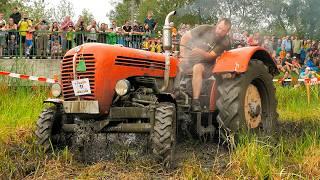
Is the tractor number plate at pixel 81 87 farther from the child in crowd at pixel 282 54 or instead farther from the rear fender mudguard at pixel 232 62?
the child in crowd at pixel 282 54

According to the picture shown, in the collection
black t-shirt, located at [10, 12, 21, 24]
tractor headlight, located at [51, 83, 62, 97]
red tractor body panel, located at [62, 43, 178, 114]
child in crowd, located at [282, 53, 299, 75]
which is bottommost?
tractor headlight, located at [51, 83, 62, 97]

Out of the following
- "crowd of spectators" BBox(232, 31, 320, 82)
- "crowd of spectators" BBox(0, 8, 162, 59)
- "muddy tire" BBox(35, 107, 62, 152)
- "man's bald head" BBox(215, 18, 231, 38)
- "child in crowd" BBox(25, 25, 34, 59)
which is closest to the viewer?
"muddy tire" BBox(35, 107, 62, 152)

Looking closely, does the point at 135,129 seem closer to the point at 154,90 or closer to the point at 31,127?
the point at 154,90

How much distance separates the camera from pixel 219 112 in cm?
625

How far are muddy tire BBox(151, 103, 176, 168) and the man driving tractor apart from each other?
1521mm

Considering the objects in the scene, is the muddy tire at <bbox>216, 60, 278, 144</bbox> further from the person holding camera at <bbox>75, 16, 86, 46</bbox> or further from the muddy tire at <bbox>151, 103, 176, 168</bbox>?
the person holding camera at <bbox>75, 16, 86, 46</bbox>

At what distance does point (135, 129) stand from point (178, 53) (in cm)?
175

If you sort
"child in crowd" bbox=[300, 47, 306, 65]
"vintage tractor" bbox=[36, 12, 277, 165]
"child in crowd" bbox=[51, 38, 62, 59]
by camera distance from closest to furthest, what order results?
1. "vintage tractor" bbox=[36, 12, 277, 165]
2. "child in crowd" bbox=[300, 47, 306, 65]
3. "child in crowd" bbox=[51, 38, 62, 59]

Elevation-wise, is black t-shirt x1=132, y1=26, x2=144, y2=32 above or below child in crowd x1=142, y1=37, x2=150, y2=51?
above

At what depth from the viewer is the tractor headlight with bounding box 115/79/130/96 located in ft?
18.0

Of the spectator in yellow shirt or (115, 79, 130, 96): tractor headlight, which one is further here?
the spectator in yellow shirt

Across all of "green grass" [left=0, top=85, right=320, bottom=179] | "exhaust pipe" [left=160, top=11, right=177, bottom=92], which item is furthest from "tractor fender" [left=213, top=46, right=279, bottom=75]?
"green grass" [left=0, top=85, right=320, bottom=179]

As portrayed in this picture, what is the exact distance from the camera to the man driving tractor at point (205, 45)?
660 cm

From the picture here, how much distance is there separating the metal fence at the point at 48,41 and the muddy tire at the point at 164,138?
26.1 feet
